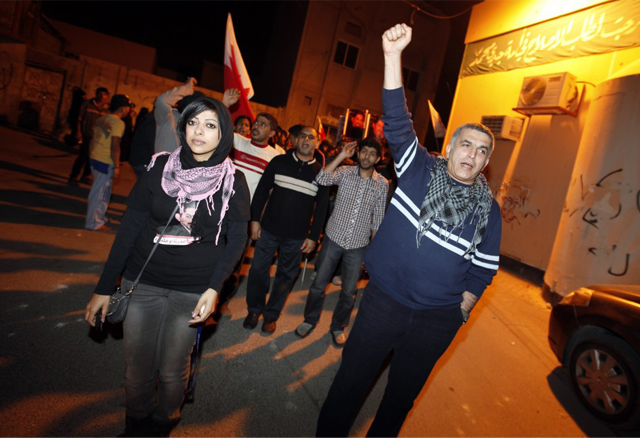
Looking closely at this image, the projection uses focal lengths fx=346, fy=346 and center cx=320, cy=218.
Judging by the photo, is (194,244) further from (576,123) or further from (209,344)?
(576,123)

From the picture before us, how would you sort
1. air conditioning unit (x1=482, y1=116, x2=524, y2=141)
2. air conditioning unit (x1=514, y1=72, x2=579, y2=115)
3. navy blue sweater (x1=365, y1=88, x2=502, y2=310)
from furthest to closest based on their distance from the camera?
air conditioning unit (x1=482, y1=116, x2=524, y2=141) < air conditioning unit (x1=514, y1=72, x2=579, y2=115) < navy blue sweater (x1=365, y1=88, x2=502, y2=310)

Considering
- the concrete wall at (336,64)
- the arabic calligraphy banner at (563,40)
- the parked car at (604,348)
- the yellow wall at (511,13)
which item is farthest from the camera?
the concrete wall at (336,64)

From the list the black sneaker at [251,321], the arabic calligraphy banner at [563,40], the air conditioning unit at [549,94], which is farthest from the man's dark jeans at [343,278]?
the arabic calligraphy banner at [563,40]

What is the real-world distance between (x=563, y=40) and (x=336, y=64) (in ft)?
48.5

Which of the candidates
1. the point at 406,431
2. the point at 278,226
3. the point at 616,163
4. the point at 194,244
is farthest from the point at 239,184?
the point at 616,163

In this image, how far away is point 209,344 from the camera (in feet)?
11.6

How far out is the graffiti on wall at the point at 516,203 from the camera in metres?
8.76

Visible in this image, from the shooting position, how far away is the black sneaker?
13.0 feet

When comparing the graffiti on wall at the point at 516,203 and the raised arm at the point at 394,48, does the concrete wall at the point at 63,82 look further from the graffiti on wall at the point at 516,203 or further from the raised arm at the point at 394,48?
the raised arm at the point at 394,48

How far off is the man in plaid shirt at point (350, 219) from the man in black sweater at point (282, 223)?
0.74 feet

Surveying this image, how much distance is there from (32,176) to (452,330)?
972 centimetres

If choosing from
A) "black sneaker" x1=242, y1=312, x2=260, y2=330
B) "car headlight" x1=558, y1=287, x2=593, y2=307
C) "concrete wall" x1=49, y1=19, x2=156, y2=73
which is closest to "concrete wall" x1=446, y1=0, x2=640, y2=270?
"car headlight" x1=558, y1=287, x2=593, y2=307

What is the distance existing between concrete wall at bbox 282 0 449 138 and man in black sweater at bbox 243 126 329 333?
59.4 feet

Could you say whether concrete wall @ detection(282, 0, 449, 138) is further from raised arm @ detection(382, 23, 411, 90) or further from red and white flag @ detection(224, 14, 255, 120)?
raised arm @ detection(382, 23, 411, 90)
